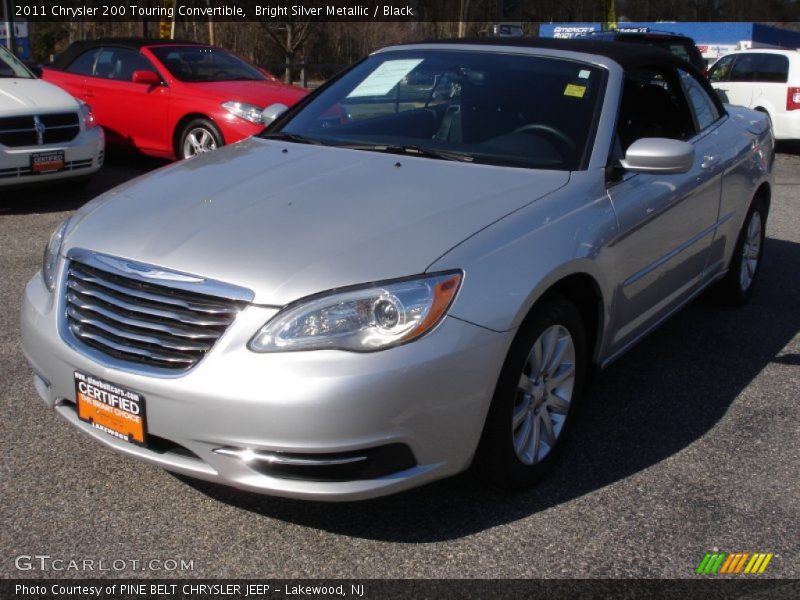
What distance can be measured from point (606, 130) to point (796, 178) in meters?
9.23

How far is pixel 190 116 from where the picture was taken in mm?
9805

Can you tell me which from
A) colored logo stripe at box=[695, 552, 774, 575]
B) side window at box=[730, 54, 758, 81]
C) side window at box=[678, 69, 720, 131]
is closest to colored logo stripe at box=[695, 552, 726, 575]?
colored logo stripe at box=[695, 552, 774, 575]

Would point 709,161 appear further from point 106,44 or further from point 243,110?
point 106,44

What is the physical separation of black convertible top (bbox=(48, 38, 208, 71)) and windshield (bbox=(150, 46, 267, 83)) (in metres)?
0.16

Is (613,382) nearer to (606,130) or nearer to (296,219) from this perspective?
(606,130)

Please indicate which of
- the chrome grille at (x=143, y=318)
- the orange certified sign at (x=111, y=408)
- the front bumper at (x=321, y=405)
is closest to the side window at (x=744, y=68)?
the front bumper at (x=321, y=405)

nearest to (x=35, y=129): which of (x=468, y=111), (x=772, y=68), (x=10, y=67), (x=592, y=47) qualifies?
(x=10, y=67)

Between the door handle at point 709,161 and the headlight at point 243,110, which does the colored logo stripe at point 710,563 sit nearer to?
the door handle at point 709,161

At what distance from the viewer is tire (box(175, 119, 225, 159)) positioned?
9.58m

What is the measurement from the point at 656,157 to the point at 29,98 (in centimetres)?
636

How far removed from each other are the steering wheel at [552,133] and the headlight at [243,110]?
5.84 meters

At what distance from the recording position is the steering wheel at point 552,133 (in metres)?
3.85

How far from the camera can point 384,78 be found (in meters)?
4.71

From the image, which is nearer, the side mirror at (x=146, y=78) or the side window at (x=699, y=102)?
the side window at (x=699, y=102)
